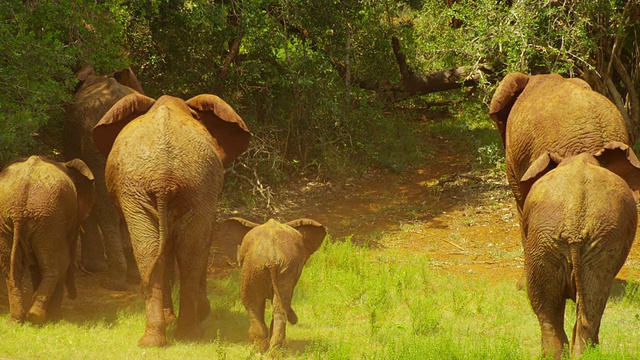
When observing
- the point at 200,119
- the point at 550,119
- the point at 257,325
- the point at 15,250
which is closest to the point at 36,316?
the point at 15,250

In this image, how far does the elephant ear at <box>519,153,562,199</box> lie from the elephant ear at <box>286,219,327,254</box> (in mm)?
1943

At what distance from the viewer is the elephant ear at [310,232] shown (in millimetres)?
8469

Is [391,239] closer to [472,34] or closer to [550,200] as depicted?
[472,34]

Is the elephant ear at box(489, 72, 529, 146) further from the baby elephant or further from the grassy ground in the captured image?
the baby elephant

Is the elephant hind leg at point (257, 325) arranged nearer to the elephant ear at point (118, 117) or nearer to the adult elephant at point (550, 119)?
the elephant ear at point (118, 117)

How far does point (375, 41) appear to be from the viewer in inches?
702

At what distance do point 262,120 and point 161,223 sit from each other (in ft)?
27.0

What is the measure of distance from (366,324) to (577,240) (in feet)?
10.1

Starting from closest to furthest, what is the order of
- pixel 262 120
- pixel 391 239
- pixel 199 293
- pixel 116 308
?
pixel 199 293
pixel 116 308
pixel 391 239
pixel 262 120

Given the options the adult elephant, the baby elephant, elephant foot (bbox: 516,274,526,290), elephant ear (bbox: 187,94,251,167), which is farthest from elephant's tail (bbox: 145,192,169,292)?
elephant foot (bbox: 516,274,526,290)

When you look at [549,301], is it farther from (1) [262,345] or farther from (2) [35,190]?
(2) [35,190]

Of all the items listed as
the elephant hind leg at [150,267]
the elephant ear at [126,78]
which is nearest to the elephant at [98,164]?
the elephant ear at [126,78]

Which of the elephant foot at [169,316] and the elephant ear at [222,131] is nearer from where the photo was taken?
the elephant foot at [169,316]

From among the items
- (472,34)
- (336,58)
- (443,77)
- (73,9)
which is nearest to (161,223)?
(73,9)
